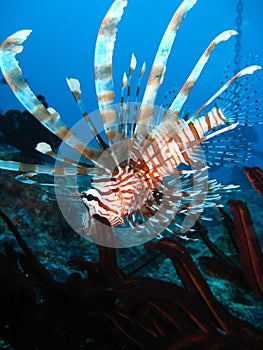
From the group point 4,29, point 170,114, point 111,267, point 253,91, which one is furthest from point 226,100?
point 4,29

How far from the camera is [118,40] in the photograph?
309ft

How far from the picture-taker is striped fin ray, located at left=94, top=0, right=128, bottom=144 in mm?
1978

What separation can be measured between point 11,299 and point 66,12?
11017 cm

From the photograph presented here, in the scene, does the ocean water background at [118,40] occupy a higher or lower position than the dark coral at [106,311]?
higher

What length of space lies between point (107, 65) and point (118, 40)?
335ft

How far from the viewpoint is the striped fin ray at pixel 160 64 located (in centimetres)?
224

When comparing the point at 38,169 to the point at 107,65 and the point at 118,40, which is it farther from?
the point at 118,40

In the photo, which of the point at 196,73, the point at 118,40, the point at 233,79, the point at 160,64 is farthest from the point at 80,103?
the point at 118,40

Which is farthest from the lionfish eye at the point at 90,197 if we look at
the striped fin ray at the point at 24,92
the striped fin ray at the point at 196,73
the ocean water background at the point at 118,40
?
the ocean water background at the point at 118,40

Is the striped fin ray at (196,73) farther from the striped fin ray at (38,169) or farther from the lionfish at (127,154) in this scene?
the striped fin ray at (38,169)

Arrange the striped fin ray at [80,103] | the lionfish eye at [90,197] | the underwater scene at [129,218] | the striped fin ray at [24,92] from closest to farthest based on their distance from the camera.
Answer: the underwater scene at [129,218] < the striped fin ray at [24,92] < the striped fin ray at [80,103] < the lionfish eye at [90,197]

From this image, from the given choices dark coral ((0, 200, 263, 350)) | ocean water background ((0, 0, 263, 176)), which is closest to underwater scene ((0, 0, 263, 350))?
dark coral ((0, 200, 263, 350))

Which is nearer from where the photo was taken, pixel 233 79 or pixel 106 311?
pixel 106 311

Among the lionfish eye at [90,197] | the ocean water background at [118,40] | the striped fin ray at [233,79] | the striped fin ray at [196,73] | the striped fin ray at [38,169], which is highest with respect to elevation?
the ocean water background at [118,40]
